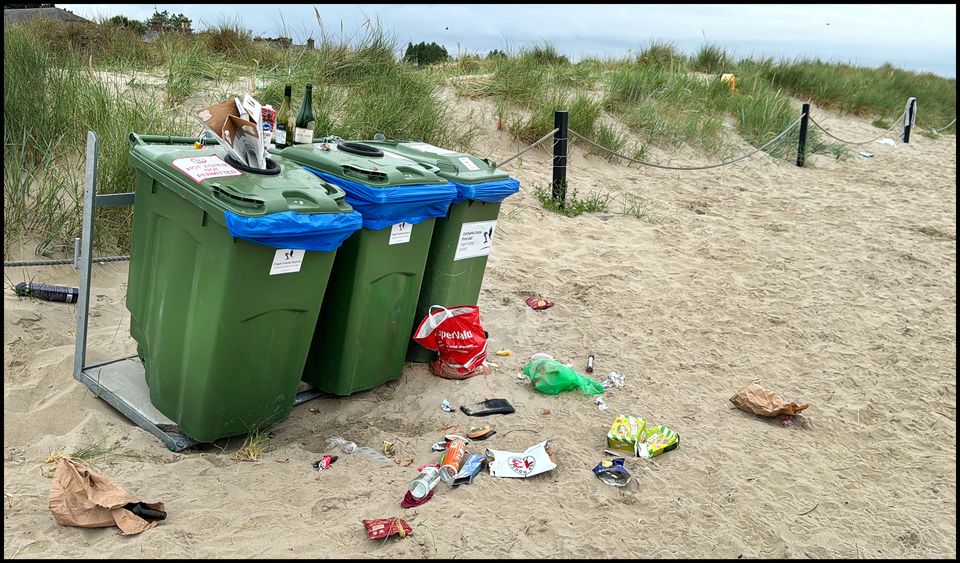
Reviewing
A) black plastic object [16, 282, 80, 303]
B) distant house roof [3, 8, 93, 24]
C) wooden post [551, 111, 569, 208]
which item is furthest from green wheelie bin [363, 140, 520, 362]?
distant house roof [3, 8, 93, 24]

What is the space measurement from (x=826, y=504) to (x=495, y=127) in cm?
696

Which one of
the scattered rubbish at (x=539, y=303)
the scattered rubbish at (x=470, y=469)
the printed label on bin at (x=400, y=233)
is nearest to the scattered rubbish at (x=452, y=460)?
the scattered rubbish at (x=470, y=469)

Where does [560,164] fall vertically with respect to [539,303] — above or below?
above

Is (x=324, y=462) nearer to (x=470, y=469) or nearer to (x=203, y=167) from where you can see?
(x=470, y=469)

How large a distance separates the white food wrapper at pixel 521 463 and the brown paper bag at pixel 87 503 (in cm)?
144

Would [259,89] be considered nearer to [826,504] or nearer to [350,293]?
[350,293]

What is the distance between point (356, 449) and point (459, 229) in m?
1.39

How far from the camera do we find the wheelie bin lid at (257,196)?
10.2 feet

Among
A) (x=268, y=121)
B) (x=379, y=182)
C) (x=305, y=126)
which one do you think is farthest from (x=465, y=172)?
(x=268, y=121)

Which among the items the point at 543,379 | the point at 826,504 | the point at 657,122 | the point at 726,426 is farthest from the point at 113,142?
the point at 657,122

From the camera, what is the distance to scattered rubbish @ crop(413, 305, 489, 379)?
444 cm

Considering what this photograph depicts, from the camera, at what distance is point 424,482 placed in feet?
10.7

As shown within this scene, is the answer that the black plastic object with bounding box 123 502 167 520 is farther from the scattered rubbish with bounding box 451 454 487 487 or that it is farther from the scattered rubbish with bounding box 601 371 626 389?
the scattered rubbish with bounding box 601 371 626 389

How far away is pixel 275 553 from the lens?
2791 mm
